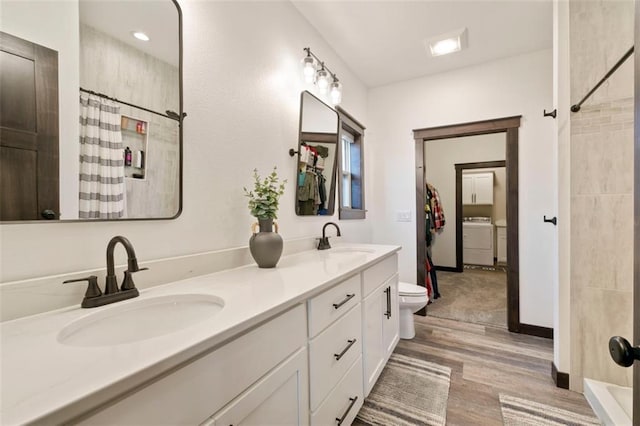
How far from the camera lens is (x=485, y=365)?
2.00 metres

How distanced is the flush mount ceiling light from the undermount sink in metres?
2.59

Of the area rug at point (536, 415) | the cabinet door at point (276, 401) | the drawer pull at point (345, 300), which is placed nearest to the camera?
the cabinet door at point (276, 401)

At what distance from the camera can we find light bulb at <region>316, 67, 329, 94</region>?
6.79 ft

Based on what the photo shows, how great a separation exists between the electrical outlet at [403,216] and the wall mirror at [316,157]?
1.00 meters

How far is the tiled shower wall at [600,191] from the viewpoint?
1.56 m

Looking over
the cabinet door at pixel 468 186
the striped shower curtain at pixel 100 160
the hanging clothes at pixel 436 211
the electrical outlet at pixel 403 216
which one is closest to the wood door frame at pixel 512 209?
the electrical outlet at pixel 403 216

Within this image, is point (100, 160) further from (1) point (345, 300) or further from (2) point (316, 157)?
(2) point (316, 157)

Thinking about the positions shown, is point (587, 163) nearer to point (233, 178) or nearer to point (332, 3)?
point (332, 3)

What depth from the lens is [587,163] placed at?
165 centimetres

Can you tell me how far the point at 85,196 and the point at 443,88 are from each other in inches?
122

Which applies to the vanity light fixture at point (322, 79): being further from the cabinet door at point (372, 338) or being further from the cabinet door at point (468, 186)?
the cabinet door at point (468, 186)

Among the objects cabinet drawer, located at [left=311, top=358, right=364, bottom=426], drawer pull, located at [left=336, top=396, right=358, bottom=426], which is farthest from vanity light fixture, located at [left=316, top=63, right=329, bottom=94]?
drawer pull, located at [left=336, top=396, right=358, bottom=426]

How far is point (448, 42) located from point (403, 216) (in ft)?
5.44

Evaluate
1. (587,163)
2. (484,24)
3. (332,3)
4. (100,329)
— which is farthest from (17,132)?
(484,24)
